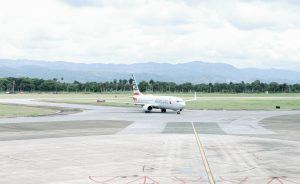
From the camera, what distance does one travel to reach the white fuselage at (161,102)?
3457 inches

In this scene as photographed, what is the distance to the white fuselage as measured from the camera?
87.8 metres

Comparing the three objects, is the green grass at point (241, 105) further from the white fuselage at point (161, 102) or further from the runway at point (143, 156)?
the runway at point (143, 156)

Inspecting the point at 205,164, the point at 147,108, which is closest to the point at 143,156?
the point at 205,164

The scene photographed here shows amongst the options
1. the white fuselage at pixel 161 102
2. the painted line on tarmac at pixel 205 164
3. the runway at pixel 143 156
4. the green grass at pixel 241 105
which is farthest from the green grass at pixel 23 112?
the painted line on tarmac at pixel 205 164

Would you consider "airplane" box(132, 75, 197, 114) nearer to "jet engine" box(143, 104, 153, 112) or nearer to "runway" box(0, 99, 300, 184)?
"jet engine" box(143, 104, 153, 112)

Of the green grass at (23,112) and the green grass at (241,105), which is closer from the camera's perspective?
the green grass at (23,112)

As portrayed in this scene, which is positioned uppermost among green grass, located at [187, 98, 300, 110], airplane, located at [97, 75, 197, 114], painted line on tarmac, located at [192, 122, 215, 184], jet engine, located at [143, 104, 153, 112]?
airplane, located at [97, 75, 197, 114]

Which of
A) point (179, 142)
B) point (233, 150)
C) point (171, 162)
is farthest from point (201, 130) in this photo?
point (171, 162)

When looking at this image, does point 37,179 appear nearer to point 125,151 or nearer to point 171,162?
point 171,162

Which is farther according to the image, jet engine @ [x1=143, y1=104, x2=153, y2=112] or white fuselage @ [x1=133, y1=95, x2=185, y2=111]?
jet engine @ [x1=143, y1=104, x2=153, y2=112]

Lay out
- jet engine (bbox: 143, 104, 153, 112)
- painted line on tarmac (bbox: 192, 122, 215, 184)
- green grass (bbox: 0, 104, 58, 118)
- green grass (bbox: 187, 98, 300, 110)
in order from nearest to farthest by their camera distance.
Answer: painted line on tarmac (bbox: 192, 122, 215, 184)
green grass (bbox: 0, 104, 58, 118)
jet engine (bbox: 143, 104, 153, 112)
green grass (bbox: 187, 98, 300, 110)

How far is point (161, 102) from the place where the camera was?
9025cm

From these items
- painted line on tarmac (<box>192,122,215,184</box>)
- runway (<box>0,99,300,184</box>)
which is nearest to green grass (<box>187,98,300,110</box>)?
runway (<box>0,99,300,184</box>)

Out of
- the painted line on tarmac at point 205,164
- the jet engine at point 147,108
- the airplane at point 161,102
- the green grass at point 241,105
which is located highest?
the airplane at point 161,102
